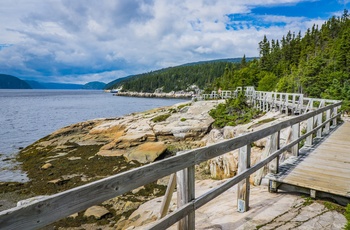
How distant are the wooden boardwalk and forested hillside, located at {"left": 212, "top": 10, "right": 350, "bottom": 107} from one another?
1443 centimetres

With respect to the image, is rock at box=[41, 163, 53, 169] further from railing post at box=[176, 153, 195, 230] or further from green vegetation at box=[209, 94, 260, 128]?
railing post at box=[176, 153, 195, 230]

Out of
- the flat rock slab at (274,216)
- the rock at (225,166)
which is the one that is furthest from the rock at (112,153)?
the flat rock slab at (274,216)

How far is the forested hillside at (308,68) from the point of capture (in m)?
33.5

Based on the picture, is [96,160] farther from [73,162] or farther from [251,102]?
[251,102]

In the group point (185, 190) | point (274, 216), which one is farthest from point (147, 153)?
point (185, 190)

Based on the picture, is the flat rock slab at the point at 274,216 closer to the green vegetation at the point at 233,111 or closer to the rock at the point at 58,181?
the rock at the point at 58,181

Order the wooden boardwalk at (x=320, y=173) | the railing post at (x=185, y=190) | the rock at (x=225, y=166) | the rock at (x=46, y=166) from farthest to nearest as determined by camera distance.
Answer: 1. the rock at (x=46, y=166)
2. the rock at (x=225, y=166)
3. the wooden boardwalk at (x=320, y=173)
4. the railing post at (x=185, y=190)

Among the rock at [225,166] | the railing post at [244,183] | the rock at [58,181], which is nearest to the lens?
the railing post at [244,183]

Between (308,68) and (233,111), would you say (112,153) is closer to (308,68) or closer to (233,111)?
(233,111)

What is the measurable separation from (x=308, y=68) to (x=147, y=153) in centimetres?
3358

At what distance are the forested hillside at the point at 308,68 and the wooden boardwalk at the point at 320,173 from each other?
14.4 m

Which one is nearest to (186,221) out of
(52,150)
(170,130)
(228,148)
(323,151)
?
(228,148)

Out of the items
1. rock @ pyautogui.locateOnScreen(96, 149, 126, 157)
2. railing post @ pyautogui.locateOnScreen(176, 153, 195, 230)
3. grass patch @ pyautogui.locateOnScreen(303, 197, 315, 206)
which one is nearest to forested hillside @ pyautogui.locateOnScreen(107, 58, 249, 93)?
rock @ pyautogui.locateOnScreen(96, 149, 126, 157)

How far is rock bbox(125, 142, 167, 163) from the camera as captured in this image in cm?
1911
